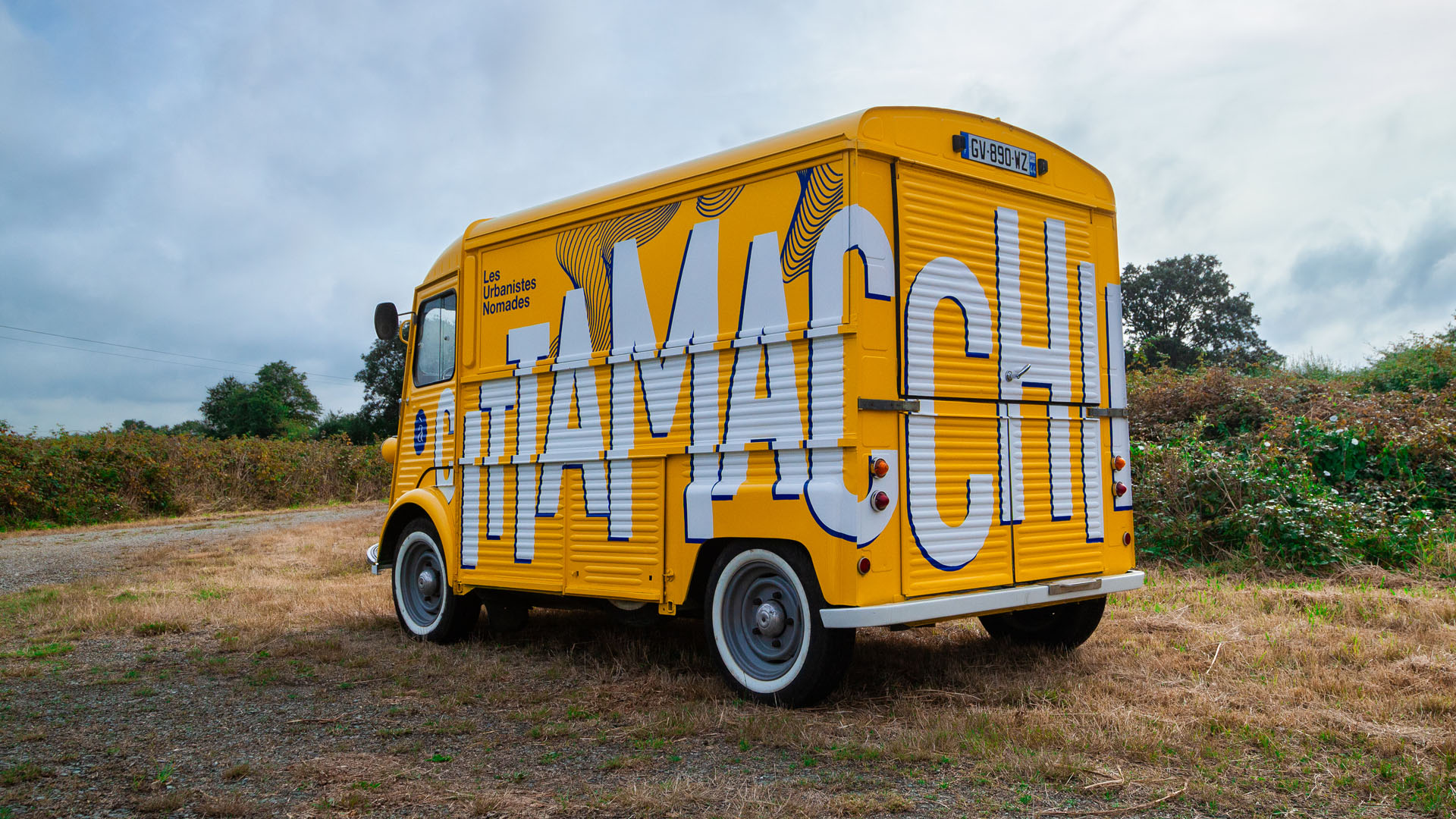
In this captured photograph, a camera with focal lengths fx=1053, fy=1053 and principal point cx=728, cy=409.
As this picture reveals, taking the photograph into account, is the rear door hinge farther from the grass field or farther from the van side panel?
the grass field

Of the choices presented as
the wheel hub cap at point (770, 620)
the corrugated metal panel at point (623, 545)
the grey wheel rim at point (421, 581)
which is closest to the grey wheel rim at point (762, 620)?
the wheel hub cap at point (770, 620)

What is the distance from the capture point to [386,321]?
8625 millimetres

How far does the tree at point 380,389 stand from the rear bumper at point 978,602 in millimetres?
46501

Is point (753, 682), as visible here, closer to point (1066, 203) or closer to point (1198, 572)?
point (1066, 203)

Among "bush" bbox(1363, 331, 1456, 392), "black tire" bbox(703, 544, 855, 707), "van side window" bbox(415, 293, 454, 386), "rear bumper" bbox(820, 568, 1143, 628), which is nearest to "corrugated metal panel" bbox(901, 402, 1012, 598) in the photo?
"rear bumper" bbox(820, 568, 1143, 628)

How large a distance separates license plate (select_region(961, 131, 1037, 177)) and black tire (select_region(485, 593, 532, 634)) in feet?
14.5

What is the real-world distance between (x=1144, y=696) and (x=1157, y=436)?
8179 mm

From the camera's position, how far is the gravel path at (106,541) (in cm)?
1266

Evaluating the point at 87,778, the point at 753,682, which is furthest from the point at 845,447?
the point at 87,778

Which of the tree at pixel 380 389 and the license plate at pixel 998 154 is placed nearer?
the license plate at pixel 998 154

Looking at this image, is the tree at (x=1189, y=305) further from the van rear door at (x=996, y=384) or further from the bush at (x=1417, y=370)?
Result: the van rear door at (x=996, y=384)

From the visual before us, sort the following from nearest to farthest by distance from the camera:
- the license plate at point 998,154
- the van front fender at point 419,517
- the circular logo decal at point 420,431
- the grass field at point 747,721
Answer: the grass field at point 747,721 < the license plate at point 998,154 < the van front fender at point 419,517 < the circular logo decal at point 420,431

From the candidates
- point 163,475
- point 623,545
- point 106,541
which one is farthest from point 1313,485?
point 163,475

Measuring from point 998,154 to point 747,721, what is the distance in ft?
11.1
